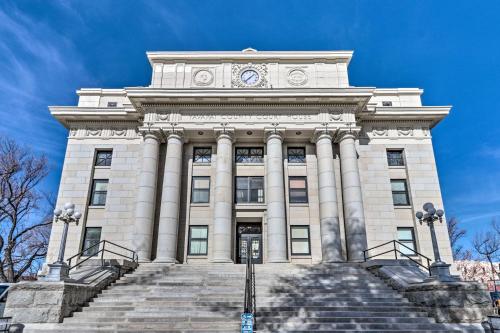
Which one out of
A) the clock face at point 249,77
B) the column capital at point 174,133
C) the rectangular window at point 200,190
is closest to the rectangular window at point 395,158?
the clock face at point 249,77

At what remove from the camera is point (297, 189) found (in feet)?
70.0

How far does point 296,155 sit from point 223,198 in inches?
236

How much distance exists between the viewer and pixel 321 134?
68.5 feet

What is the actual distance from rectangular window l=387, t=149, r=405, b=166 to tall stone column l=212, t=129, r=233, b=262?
34.5ft

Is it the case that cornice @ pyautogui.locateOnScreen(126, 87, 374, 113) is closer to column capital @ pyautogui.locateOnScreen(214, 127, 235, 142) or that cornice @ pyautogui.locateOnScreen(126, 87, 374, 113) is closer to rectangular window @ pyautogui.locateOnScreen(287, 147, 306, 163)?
column capital @ pyautogui.locateOnScreen(214, 127, 235, 142)

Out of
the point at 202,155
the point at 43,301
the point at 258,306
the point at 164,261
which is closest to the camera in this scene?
the point at 43,301

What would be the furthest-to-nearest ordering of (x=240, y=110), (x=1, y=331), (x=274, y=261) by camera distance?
(x=240, y=110)
(x=274, y=261)
(x=1, y=331)

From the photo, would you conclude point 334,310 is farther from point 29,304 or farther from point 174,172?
point 174,172

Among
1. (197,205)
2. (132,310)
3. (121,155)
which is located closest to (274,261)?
(197,205)

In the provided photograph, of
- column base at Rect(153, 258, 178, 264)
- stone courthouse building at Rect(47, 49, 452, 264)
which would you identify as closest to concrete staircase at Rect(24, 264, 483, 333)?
column base at Rect(153, 258, 178, 264)

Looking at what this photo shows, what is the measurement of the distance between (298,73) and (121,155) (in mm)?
13007

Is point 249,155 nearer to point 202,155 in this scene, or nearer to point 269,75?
point 202,155

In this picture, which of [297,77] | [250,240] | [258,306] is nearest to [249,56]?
[297,77]

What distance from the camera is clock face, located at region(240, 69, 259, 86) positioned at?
2273 centimetres
